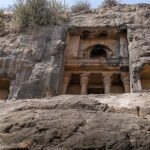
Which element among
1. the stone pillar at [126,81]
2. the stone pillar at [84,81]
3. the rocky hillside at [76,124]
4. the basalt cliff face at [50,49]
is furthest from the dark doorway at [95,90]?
the rocky hillside at [76,124]

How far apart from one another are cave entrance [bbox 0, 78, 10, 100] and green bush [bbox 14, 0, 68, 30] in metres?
2.99

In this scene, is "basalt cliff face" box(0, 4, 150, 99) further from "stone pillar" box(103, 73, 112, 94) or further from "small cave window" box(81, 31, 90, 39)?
"stone pillar" box(103, 73, 112, 94)

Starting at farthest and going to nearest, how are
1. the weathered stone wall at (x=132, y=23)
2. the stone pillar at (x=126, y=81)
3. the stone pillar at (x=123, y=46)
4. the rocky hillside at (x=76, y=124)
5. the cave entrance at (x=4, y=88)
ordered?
the stone pillar at (x=123, y=46) < the cave entrance at (x=4, y=88) < the weathered stone wall at (x=132, y=23) < the stone pillar at (x=126, y=81) < the rocky hillside at (x=76, y=124)

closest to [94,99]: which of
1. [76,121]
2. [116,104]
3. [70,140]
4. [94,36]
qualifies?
[116,104]

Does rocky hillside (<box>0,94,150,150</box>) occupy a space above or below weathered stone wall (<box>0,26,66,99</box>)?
below

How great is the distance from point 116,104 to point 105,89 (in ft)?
20.3

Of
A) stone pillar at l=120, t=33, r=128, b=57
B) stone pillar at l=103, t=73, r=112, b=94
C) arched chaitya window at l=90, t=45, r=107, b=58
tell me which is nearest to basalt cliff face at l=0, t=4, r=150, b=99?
stone pillar at l=120, t=33, r=128, b=57

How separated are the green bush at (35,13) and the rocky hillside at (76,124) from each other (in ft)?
28.4

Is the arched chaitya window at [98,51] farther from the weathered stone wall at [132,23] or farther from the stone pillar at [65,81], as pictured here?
the stone pillar at [65,81]

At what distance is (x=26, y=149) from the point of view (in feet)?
17.3

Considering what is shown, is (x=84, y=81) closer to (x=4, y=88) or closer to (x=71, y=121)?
(x=4, y=88)

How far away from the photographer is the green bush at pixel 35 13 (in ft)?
49.9

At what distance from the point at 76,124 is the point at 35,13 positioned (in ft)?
34.8

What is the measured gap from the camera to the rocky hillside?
17.2 feet
